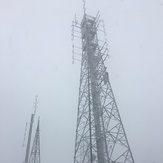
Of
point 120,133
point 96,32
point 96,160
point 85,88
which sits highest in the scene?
point 96,32

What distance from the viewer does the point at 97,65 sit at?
18578 mm

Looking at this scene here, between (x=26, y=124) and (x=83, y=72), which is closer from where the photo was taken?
(x=83, y=72)

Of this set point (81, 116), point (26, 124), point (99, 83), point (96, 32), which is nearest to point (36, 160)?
point (26, 124)

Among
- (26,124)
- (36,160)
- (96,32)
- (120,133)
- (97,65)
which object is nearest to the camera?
(120,133)

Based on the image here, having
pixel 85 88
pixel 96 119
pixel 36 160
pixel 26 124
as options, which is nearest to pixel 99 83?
pixel 85 88

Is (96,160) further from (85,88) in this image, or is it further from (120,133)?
(85,88)

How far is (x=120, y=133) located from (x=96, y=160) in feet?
9.15

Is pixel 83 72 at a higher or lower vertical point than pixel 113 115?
higher

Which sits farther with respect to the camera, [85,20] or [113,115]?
[85,20]

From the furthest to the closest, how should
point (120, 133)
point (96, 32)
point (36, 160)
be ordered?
point (36, 160) < point (96, 32) < point (120, 133)

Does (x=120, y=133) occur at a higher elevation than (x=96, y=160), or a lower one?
higher

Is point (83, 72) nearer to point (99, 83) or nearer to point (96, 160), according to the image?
point (99, 83)

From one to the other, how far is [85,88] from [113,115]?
4.09 metres

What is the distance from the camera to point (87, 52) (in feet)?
62.6
